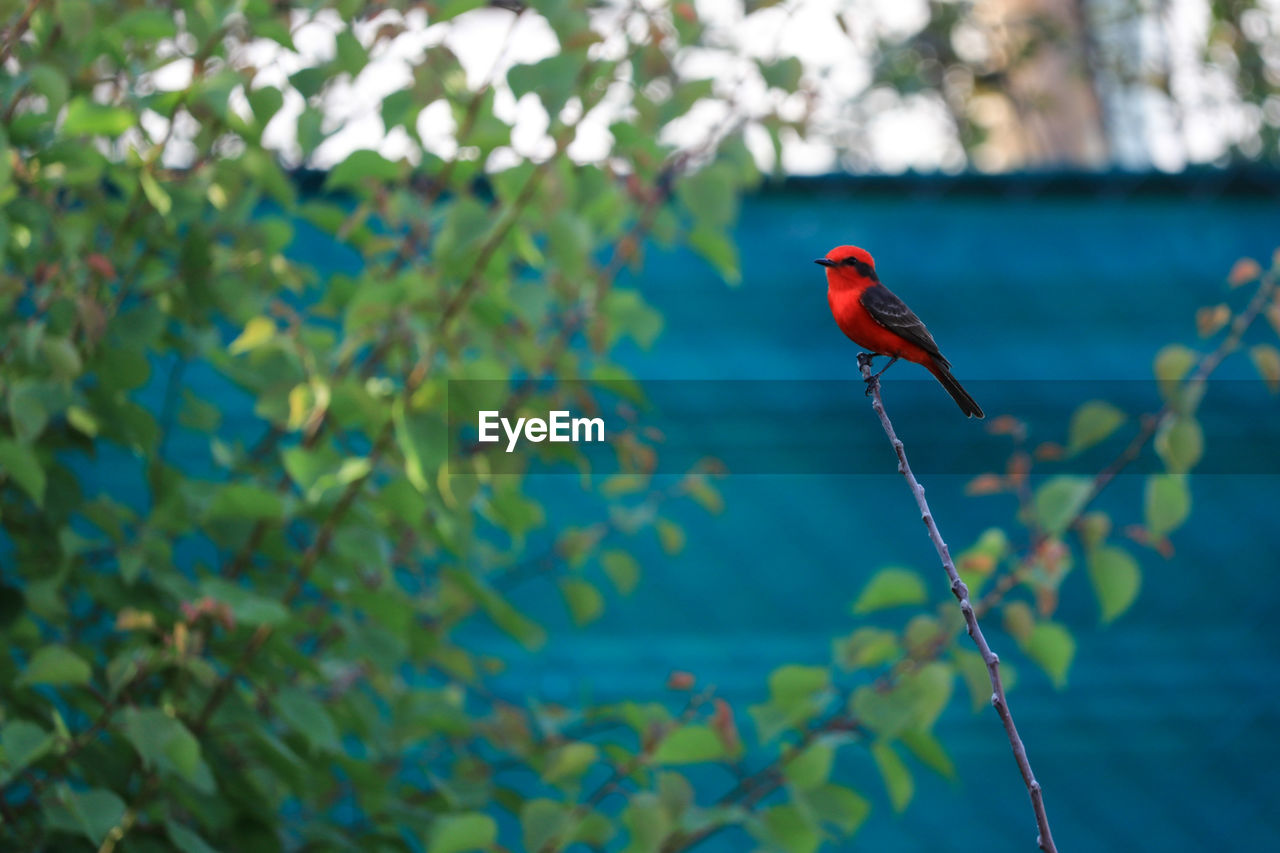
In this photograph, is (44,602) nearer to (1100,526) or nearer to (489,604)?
(489,604)

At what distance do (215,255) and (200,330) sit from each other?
187mm

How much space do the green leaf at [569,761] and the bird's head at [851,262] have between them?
1237mm

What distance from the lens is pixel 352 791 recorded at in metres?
2.09

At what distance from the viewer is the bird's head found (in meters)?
0.83

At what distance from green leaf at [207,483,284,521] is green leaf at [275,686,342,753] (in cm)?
27

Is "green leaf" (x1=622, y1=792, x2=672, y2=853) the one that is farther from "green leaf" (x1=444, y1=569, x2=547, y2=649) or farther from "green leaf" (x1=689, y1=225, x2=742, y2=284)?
"green leaf" (x1=689, y1=225, x2=742, y2=284)

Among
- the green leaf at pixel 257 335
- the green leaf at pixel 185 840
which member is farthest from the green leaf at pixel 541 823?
the green leaf at pixel 257 335

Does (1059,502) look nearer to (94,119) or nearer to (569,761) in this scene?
(569,761)

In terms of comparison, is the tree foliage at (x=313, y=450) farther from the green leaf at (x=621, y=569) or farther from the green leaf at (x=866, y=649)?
the green leaf at (x=621, y=569)

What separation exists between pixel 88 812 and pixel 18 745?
0.39 feet

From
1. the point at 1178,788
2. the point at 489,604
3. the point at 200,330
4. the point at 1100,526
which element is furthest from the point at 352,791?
the point at 1178,788

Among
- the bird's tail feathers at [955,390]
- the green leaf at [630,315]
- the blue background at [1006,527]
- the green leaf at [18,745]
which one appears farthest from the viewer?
the blue background at [1006,527]

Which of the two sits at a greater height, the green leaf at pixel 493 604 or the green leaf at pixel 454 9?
the green leaf at pixel 454 9

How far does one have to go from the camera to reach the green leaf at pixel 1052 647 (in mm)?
1910
